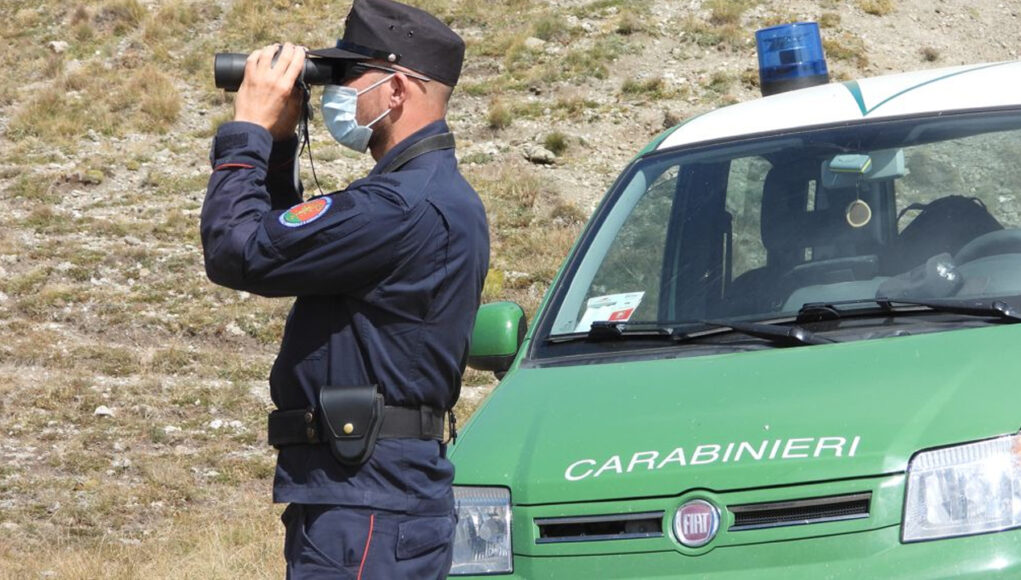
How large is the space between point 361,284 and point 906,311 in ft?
5.14

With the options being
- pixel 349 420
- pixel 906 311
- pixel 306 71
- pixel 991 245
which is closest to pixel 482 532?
pixel 349 420

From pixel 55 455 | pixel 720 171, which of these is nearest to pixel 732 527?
pixel 720 171

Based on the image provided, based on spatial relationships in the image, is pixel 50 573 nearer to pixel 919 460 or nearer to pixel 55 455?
pixel 55 455

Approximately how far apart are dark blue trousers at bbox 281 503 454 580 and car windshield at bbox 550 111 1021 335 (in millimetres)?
1318

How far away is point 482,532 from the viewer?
3328 mm

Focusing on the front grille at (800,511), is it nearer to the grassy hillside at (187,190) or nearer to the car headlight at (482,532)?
the car headlight at (482,532)

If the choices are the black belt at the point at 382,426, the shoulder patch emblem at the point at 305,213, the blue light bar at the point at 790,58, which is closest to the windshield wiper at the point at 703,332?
the black belt at the point at 382,426

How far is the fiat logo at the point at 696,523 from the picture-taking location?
10.0ft

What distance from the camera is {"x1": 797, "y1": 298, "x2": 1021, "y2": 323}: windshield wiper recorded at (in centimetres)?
356

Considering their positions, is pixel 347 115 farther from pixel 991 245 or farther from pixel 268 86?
pixel 991 245

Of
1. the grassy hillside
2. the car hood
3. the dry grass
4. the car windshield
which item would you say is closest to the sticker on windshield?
the car windshield

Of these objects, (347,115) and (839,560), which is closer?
(839,560)

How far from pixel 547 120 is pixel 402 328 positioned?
46.3ft

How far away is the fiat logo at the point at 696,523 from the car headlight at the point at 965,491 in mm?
392
